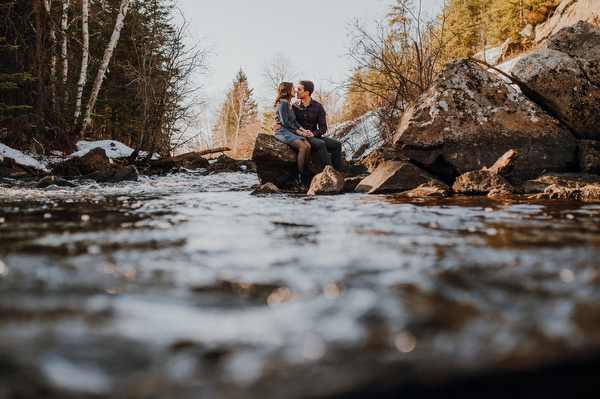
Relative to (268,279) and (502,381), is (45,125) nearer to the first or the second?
(268,279)

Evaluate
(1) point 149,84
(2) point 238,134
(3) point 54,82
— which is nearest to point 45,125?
(3) point 54,82

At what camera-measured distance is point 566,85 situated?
5492 millimetres

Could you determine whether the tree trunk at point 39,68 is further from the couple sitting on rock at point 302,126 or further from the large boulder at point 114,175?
the couple sitting on rock at point 302,126

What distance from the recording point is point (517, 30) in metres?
26.7

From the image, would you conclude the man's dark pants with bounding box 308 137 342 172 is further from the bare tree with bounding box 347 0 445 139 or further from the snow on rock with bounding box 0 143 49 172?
the snow on rock with bounding box 0 143 49 172

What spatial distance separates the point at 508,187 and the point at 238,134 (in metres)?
33.4

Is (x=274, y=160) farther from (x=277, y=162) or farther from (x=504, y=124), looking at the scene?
(x=504, y=124)

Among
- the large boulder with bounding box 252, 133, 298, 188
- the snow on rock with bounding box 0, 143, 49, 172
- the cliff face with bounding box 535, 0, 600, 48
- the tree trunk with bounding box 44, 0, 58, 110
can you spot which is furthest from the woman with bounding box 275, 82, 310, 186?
the cliff face with bounding box 535, 0, 600, 48

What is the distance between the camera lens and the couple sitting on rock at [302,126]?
655 cm

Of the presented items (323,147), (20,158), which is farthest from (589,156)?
(20,158)

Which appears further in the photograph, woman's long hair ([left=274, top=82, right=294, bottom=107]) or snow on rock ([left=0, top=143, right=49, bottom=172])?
snow on rock ([left=0, top=143, right=49, bottom=172])

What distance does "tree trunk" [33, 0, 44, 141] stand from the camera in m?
9.45

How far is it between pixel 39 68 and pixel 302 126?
8.50 meters

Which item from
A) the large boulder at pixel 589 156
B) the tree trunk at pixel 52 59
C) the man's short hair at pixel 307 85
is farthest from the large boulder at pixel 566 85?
the tree trunk at pixel 52 59
